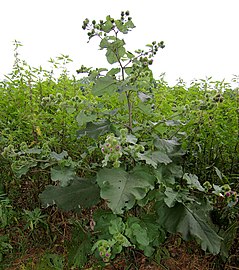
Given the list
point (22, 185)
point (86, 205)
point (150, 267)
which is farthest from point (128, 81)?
point (22, 185)

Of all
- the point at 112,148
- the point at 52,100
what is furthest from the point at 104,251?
the point at 52,100

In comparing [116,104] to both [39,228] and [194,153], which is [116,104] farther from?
[39,228]

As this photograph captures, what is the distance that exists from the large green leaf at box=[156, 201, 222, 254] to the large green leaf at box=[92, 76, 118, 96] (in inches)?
24.4

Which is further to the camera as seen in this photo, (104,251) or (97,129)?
(97,129)

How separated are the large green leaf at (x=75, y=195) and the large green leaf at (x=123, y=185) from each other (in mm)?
276

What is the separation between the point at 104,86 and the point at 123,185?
1.68 ft

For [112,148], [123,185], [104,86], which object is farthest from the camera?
[104,86]

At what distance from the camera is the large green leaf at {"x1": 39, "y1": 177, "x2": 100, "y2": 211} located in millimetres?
2041

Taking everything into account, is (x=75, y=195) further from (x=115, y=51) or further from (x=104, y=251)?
Result: (x=115, y=51)

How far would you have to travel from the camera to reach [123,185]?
1753 millimetres

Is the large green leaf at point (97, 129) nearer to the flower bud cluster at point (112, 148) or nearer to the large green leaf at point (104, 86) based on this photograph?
the large green leaf at point (104, 86)

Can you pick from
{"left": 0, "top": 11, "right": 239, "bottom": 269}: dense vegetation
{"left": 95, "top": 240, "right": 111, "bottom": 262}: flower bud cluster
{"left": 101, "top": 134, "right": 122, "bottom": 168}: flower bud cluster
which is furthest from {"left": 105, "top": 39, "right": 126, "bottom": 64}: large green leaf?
{"left": 95, "top": 240, "right": 111, "bottom": 262}: flower bud cluster

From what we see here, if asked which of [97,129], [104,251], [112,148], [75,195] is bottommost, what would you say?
[104,251]

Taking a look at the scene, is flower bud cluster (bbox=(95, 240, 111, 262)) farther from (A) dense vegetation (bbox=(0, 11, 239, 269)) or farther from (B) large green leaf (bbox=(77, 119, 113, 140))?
(B) large green leaf (bbox=(77, 119, 113, 140))
